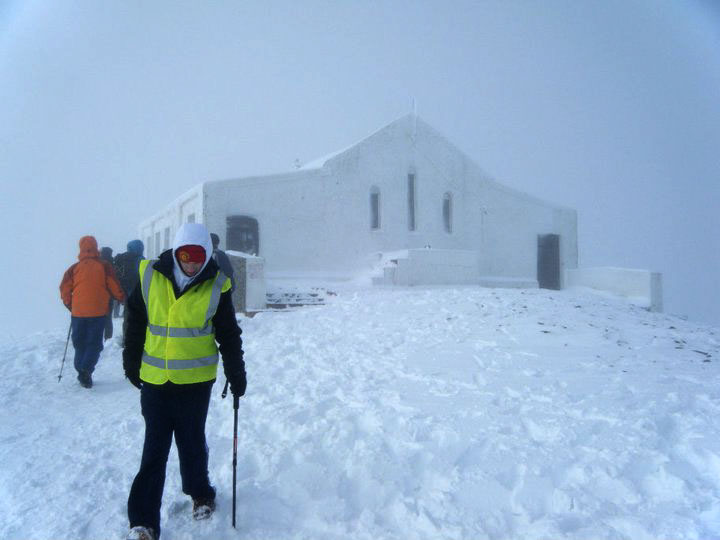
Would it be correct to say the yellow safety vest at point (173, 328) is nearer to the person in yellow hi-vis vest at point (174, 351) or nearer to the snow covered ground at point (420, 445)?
the person in yellow hi-vis vest at point (174, 351)

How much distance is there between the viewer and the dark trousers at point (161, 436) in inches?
128

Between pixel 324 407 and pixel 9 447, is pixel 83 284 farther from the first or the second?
pixel 324 407

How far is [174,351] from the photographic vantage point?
3.26 meters

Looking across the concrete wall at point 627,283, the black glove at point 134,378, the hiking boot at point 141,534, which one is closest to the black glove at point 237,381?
the black glove at point 134,378

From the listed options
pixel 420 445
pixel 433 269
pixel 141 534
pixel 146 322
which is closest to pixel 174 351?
pixel 146 322

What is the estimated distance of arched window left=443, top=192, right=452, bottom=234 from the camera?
22.7m

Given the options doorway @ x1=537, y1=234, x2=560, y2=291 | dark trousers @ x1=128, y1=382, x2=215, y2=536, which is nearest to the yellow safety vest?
dark trousers @ x1=128, y1=382, x2=215, y2=536

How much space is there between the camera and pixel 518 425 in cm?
496

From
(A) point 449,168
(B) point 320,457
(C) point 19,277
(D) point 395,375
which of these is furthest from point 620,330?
(C) point 19,277

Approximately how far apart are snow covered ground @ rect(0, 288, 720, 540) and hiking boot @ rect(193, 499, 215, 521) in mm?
62

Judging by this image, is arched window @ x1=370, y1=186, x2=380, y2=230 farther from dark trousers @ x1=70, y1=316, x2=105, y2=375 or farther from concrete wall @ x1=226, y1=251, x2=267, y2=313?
dark trousers @ x1=70, y1=316, x2=105, y2=375

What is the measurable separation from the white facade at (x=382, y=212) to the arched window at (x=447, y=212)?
46 millimetres

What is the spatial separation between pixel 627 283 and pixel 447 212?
813 centimetres

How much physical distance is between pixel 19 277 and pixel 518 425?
174 m
